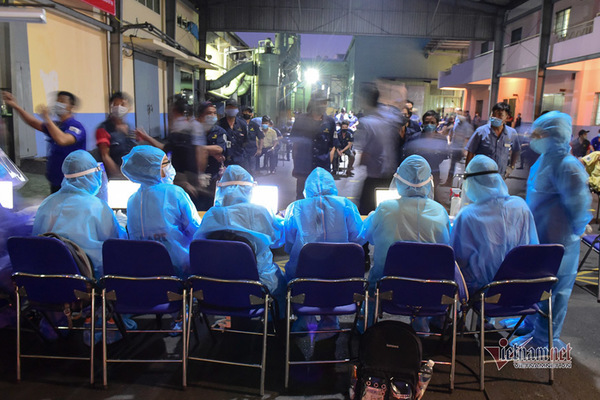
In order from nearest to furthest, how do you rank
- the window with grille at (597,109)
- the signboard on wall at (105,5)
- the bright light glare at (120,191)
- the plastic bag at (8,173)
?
the plastic bag at (8,173), the bright light glare at (120,191), the signboard on wall at (105,5), the window with grille at (597,109)

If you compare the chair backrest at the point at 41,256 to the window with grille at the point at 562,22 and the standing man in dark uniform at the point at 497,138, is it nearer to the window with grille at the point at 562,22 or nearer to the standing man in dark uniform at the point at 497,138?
the standing man in dark uniform at the point at 497,138

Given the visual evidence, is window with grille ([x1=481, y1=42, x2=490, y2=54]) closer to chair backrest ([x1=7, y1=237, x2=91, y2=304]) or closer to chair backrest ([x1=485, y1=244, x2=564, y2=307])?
chair backrest ([x1=485, y1=244, x2=564, y2=307])

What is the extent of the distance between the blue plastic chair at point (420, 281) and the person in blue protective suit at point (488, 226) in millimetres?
226

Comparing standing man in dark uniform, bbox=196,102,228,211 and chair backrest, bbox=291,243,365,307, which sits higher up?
standing man in dark uniform, bbox=196,102,228,211

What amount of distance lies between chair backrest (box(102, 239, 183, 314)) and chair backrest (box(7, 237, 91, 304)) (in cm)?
17

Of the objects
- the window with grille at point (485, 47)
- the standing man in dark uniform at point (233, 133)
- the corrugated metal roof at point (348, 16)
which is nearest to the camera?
the standing man in dark uniform at point (233, 133)

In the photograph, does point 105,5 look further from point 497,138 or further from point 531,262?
point 531,262

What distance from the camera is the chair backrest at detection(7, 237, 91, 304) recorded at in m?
2.40

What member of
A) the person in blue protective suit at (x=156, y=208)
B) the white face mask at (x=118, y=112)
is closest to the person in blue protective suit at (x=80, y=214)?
the person in blue protective suit at (x=156, y=208)

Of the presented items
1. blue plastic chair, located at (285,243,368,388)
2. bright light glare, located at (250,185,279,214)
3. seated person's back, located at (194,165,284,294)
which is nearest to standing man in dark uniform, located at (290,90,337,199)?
bright light glare, located at (250,185,279,214)

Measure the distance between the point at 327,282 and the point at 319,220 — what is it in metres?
0.54

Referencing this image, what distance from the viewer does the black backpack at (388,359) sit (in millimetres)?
2229

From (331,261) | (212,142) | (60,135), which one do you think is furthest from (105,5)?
(331,261)

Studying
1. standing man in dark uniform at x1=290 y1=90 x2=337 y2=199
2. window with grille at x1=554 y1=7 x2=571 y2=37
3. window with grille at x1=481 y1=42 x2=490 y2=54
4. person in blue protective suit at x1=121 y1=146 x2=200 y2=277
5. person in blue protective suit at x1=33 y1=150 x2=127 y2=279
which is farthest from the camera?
window with grille at x1=481 y1=42 x2=490 y2=54
